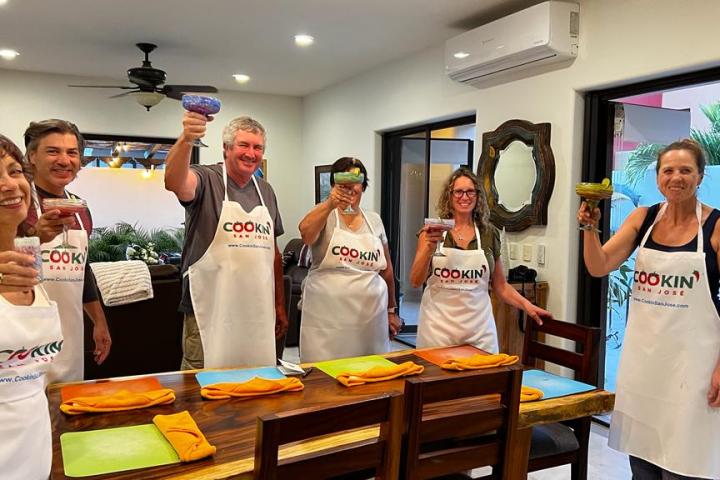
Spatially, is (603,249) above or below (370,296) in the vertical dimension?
above

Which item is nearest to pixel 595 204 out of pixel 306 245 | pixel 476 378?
pixel 476 378

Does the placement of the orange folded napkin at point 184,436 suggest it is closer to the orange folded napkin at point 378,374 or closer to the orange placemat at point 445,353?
the orange folded napkin at point 378,374

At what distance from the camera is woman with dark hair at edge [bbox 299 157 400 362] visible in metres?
2.59

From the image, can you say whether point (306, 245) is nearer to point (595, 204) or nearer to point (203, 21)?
point (595, 204)

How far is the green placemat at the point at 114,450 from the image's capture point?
127cm

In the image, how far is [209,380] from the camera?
6.10ft

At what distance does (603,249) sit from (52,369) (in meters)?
2.06

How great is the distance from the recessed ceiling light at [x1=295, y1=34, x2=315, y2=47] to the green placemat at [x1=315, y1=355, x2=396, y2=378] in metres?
3.37

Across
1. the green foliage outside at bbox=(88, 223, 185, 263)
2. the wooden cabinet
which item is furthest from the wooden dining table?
the green foliage outside at bbox=(88, 223, 185, 263)

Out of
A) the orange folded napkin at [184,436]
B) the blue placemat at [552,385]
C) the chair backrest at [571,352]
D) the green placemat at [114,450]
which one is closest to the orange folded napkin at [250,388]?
the orange folded napkin at [184,436]

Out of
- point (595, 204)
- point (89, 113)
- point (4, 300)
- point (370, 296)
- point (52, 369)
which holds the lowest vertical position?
point (52, 369)

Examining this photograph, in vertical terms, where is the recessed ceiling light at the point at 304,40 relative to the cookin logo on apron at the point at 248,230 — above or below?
above

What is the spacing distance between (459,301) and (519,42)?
2.00 meters

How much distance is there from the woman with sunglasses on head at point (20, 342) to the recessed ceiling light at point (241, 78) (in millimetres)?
5413
